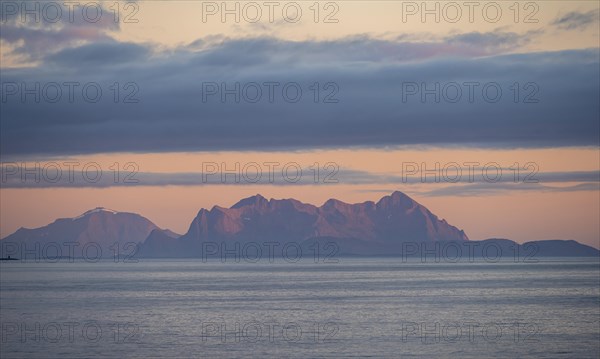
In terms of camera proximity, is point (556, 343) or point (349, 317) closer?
point (556, 343)

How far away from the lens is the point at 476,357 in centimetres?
Answer: 6319

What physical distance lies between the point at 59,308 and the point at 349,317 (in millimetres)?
38501

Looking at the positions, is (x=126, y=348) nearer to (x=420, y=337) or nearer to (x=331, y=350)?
(x=331, y=350)

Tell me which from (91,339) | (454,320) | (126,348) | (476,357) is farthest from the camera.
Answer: (454,320)

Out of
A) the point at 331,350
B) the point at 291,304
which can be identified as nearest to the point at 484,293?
the point at 291,304

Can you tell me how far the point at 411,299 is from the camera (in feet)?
399

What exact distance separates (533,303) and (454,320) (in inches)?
1117

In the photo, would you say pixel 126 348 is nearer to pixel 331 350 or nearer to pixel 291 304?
pixel 331 350

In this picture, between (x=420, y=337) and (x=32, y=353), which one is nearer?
(x=32, y=353)

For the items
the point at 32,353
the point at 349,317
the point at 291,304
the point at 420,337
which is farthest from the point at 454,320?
the point at 32,353

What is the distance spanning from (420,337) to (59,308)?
5312 cm

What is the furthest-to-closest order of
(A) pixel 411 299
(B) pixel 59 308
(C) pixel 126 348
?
(A) pixel 411 299 < (B) pixel 59 308 < (C) pixel 126 348

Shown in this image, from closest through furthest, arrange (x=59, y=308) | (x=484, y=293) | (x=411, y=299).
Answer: (x=59, y=308) → (x=411, y=299) → (x=484, y=293)

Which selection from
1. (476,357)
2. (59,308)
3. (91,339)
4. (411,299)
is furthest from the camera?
(411,299)
